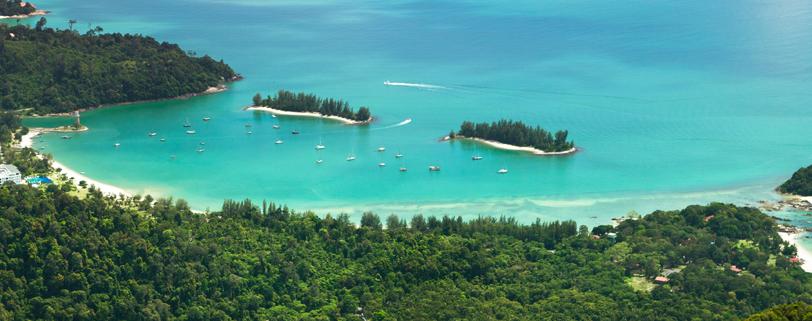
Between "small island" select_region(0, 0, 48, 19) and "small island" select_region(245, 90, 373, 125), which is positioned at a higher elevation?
"small island" select_region(0, 0, 48, 19)

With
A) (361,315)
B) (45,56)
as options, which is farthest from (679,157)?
(45,56)

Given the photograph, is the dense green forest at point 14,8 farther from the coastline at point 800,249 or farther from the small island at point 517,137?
the coastline at point 800,249

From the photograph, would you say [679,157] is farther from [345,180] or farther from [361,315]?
[361,315]

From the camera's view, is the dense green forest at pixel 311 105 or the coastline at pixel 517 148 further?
the dense green forest at pixel 311 105

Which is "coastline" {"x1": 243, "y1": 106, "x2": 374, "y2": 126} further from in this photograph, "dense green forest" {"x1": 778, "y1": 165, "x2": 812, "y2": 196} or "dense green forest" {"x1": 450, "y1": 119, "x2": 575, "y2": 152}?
"dense green forest" {"x1": 778, "y1": 165, "x2": 812, "y2": 196}

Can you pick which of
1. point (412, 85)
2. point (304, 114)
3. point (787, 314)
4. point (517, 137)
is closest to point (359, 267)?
point (787, 314)

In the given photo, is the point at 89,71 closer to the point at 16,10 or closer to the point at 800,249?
the point at 16,10

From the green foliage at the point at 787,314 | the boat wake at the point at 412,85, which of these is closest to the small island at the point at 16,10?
the boat wake at the point at 412,85

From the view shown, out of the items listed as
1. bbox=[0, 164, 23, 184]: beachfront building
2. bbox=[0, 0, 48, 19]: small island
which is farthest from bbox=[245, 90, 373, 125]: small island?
bbox=[0, 0, 48, 19]: small island

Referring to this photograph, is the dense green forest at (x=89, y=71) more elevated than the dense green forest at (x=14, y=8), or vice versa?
the dense green forest at (x=14, y=8)
